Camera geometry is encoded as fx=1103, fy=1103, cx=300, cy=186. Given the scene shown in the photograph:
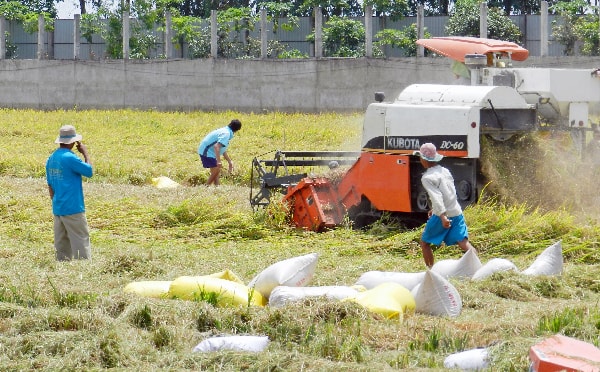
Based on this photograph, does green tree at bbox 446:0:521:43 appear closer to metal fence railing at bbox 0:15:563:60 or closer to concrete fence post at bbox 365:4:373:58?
metal fence railing at bbox 0:15:563:60

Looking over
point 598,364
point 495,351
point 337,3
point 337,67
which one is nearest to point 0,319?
point 495,351

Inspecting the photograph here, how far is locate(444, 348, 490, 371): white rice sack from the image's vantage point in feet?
21.6

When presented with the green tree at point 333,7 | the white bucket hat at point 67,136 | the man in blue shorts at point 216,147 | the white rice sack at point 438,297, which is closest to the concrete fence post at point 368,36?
the green tree at point 333,7

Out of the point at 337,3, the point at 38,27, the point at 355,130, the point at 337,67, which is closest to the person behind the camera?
the point at 355,130

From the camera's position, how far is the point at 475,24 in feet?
106

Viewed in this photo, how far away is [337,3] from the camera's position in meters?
39.5

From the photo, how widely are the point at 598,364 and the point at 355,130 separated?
64.2 ft

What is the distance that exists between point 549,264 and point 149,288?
3491 millimetres

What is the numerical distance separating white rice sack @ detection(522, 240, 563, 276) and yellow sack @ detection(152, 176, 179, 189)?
29.4ft

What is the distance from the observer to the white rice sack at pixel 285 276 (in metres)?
8.65

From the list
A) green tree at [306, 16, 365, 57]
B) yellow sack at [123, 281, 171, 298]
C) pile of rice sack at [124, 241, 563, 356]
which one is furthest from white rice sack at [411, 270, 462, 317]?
green tree at [306, 16, 365, 57]

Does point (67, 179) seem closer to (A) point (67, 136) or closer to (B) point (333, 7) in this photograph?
(A) point (67, 136)

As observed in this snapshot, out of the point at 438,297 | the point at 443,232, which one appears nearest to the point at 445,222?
the point at 443,232

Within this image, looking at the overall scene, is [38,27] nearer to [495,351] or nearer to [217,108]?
[217,108]
